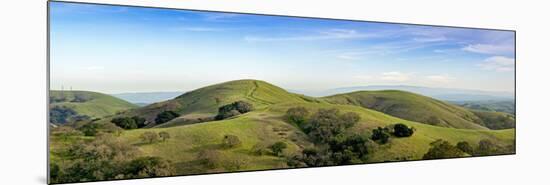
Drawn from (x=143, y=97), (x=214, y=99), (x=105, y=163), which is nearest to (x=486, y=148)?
(x=214, y=99)

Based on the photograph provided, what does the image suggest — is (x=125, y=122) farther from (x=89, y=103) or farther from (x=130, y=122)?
(x=89, y=103)

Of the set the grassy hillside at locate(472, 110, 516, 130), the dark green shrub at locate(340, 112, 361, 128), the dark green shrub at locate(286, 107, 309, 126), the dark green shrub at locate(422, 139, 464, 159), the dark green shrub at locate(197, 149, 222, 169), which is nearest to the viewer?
the dark green shrub at locate(197, 149, 222, 169)

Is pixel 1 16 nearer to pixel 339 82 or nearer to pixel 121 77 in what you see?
pixel 121 77

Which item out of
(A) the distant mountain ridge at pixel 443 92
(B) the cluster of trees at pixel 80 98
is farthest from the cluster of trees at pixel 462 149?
(B) the cluster of trees at pixel 80 98

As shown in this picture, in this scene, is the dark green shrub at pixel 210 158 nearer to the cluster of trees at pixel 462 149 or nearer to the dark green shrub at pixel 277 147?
the dark green shrub at pixel 277 147

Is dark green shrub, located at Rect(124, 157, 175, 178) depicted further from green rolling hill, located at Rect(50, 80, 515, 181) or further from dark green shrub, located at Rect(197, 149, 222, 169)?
dark green shrub, located at Rect(197, 149, 222, 169)

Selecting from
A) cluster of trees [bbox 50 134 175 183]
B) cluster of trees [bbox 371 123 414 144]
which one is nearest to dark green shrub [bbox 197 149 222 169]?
cluster of trees [bbox 50 134 175 183]
